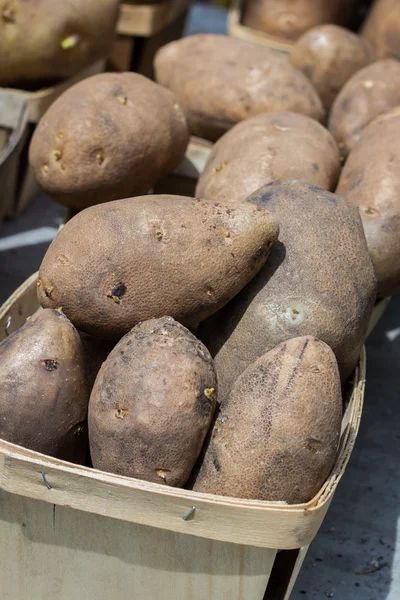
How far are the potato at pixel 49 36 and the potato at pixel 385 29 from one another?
3.89 feet

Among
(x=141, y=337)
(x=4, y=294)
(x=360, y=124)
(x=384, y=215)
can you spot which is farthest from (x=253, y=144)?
(x=4, y=294)

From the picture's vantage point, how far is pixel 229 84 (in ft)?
7.93

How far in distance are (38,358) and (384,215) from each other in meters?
0.96

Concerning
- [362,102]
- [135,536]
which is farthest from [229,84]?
[135,536]

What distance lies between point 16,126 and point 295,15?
151 centimetres

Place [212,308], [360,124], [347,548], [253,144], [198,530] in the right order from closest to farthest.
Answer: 1. [198,530]
2. [212,308]
3. [347,548]
4. [253,144]
5. [360,124]

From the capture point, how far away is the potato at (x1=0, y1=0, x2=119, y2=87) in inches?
103

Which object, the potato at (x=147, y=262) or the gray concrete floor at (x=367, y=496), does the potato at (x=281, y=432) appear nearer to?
the potato at (x=147, y=262)

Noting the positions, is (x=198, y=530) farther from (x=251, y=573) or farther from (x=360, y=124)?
(x=360, y=124)

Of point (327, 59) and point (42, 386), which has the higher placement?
point (327, 59)

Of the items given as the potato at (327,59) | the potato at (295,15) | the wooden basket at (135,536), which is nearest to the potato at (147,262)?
the wooden basket at (135,536)

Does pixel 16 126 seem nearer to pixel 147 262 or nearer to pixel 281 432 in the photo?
pixel 147 262

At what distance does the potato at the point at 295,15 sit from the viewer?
3441 millimetres

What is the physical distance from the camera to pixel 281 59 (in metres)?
2.49
